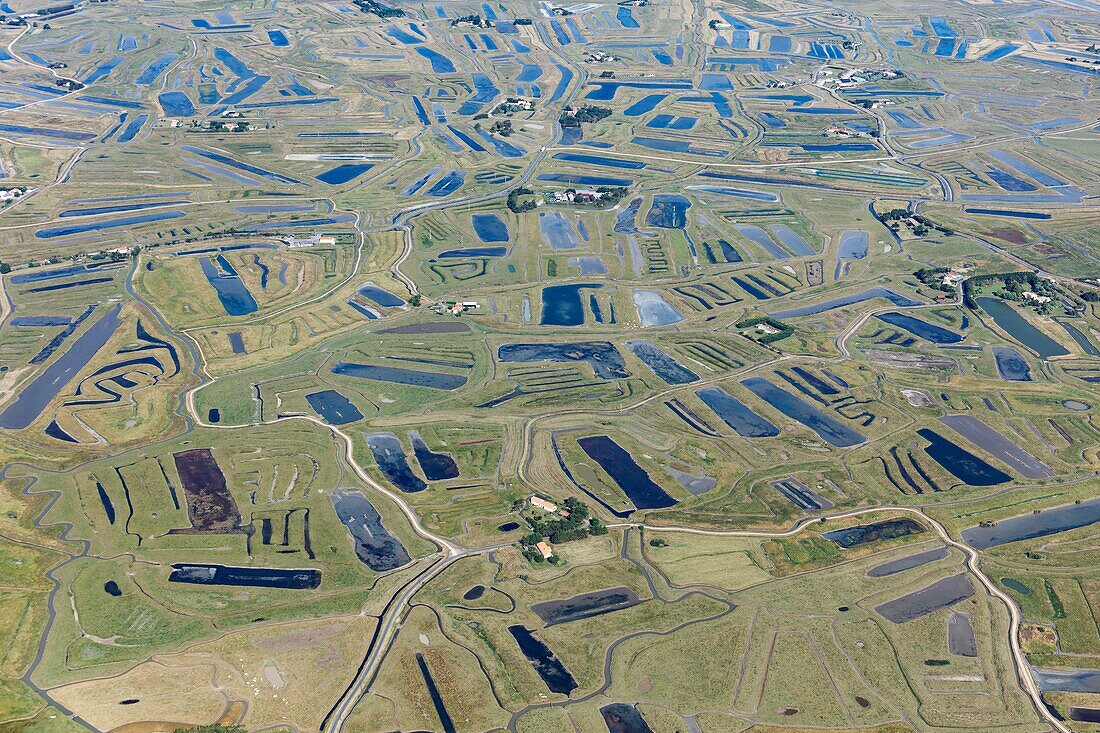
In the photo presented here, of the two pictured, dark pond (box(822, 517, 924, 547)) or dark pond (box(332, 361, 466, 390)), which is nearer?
dark pond (box(822, 517, 924, 547))

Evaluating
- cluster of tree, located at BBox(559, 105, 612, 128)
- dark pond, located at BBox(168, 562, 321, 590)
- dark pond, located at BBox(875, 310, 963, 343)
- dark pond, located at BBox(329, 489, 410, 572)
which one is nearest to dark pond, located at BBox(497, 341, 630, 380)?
dark pond, located at BBox(329, 489, 410, 572)

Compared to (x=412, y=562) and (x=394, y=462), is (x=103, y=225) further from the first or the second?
(x=412, y=562)

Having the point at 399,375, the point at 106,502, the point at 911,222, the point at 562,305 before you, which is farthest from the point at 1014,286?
the point at 106,502

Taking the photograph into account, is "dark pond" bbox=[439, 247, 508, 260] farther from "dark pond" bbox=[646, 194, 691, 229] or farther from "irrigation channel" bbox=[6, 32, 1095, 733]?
"dark pond" bbox=[646, 194, 691, 229]

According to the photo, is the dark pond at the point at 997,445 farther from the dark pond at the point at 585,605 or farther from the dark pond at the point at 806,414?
the dark pond at the point at 585,605

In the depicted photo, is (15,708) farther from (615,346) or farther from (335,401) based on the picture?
(615,346)

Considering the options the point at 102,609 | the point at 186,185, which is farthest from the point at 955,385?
the point at 186,185
